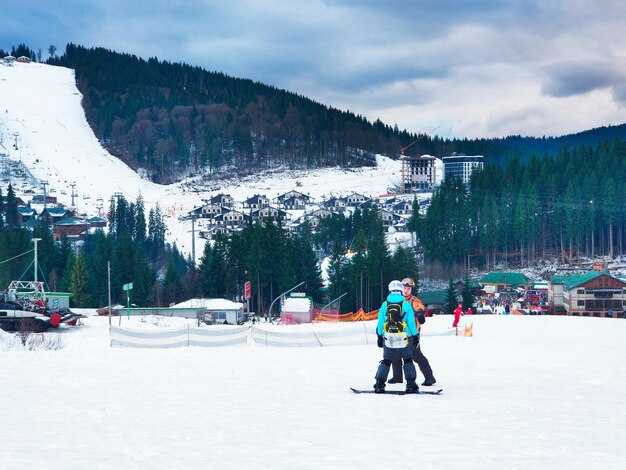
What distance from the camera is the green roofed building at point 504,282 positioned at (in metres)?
84.2

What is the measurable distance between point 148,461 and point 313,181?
16963 centimetres

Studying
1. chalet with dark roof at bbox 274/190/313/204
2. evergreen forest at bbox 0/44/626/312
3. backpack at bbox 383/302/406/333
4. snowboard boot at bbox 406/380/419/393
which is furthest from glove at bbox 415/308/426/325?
chalet with dark roof at bbox 274/190/313/204

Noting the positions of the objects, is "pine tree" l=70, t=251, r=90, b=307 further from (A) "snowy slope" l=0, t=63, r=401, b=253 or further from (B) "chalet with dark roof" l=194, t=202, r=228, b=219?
(A) "snowy slope" l=0, t=63, r=401, b=253

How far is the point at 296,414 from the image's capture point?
9883 mm

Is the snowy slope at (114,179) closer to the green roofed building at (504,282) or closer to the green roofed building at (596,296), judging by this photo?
the green roofed building at (504,282)

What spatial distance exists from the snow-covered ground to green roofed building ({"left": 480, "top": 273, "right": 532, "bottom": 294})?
67106 millimetres

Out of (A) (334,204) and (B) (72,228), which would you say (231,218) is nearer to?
(A) (334,204)

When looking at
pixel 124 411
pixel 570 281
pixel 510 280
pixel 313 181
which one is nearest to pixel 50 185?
pixel 313 181

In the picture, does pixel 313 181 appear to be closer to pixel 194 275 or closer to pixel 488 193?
pixel 488 193

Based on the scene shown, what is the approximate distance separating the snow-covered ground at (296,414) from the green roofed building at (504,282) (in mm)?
67106

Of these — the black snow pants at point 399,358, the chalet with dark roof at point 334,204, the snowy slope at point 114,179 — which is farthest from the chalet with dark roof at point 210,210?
the black snow pants at point 399,358

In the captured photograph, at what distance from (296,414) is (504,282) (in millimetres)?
77901

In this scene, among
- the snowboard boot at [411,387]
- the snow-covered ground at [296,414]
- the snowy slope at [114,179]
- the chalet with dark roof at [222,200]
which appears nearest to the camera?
the snow-covered ground at [296,414]

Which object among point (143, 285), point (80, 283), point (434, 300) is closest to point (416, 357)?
point (434, 300)
